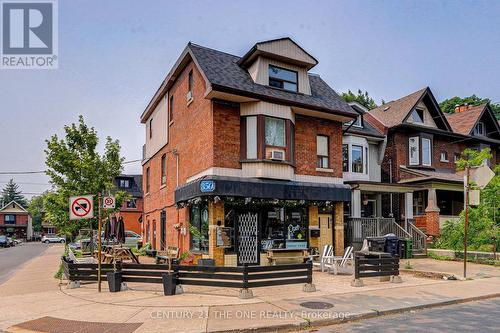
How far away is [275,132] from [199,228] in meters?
4.91

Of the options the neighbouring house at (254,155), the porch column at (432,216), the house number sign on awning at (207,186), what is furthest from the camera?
the porch column at (432,216)

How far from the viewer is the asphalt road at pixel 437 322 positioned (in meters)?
7.63

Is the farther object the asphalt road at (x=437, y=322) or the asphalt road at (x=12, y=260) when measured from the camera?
the asphalt road at (x=12, y=260)

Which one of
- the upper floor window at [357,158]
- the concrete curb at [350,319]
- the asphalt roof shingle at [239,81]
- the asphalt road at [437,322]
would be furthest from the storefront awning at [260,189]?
the asphalt road at [437,322]

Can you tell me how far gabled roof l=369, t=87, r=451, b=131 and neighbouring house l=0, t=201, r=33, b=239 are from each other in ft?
252

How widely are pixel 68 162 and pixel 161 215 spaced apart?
5.84 meters

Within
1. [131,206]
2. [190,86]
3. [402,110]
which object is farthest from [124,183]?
[402,110]

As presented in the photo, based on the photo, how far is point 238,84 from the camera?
16219mm

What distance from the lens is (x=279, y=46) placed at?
57.9 feet

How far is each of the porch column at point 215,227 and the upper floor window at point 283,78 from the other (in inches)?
234

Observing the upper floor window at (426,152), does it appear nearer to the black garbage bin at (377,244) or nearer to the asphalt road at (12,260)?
the black garbage bin at (377,244)

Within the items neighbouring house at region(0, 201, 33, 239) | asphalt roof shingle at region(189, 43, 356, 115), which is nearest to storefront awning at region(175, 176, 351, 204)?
asphalt roof shingle at region(189, 43, 356, 115)

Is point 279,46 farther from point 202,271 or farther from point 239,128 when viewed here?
point 202,271

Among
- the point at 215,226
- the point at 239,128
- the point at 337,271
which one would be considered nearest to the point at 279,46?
the point at 239,128
